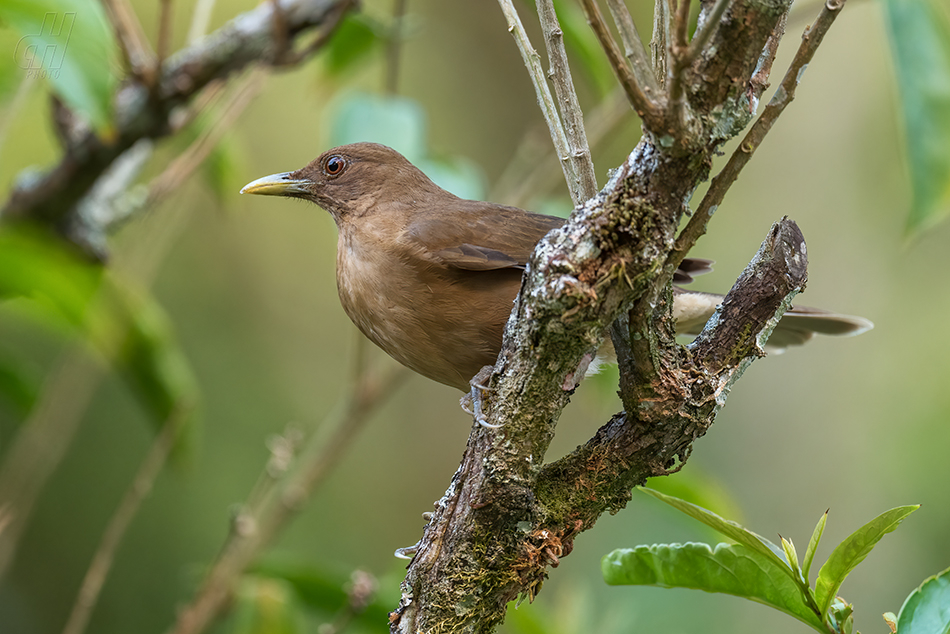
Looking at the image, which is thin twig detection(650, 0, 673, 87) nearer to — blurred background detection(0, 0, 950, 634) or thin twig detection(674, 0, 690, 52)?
thin twig detection(674, 0, 690, 52)

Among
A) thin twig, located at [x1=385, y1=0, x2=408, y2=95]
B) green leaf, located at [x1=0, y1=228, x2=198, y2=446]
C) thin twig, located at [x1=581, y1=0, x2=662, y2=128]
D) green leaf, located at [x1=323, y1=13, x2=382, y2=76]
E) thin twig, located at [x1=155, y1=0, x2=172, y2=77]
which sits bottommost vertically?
thin twig, located at [x1=581, y1=0, x2=662, y2=128]

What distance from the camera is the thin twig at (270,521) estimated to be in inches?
140

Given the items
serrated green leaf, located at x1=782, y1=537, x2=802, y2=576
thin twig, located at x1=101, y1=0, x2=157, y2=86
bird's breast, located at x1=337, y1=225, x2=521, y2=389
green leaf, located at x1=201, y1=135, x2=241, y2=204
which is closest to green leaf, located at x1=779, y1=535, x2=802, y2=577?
serrated green leaf, located at x1=782, y1=537, x2=802, y2=576

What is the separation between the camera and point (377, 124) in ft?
12.5

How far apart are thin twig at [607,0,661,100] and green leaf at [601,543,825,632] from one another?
3.50 ft

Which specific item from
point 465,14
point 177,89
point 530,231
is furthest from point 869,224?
point 177,89

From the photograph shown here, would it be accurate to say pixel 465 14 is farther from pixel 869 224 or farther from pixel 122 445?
pixel 122 445

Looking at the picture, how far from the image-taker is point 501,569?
2143mm

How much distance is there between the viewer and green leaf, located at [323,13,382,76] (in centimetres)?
411

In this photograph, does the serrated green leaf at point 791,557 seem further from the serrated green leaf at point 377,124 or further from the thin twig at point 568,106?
the serrated green leaf at point 377,124

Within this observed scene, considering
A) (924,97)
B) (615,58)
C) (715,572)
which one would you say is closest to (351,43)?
(924,97)

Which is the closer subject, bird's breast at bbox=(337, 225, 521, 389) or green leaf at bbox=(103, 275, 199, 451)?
bird's breast at bbox=(337, 225, 521, 389)
